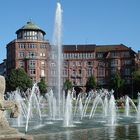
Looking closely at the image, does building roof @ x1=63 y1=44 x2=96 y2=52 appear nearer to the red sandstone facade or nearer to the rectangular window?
the red sandstone facade

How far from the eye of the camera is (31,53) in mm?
132750

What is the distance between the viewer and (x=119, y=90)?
130 metres

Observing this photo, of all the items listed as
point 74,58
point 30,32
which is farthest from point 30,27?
point 74,58

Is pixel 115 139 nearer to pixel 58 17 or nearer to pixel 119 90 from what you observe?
pixel 58 17

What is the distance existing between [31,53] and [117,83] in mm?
28757

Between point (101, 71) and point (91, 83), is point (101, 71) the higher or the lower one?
the higher one

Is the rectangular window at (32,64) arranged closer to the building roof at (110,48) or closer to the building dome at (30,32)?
the building dome at (30,32)

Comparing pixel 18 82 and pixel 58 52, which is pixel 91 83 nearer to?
pixel 18 82

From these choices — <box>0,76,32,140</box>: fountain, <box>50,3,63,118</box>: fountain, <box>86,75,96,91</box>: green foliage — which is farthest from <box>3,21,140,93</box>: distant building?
<box>0,76,32,140</box>: fountain

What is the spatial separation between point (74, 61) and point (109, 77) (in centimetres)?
1296

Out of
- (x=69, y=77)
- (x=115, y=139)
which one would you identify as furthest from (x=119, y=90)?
(x=115, y=139)

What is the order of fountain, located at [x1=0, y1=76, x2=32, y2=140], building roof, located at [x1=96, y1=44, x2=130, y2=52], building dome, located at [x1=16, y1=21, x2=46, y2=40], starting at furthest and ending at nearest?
building roof, located at [x1=96, y1=44, x2=130, y2=52], building dome, located at [x1=16, y1=21, x2=46, y2=40], fountain, located at [x1=0, y1=76, x2=32, y2=140]

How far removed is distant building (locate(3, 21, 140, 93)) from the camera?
133 metres

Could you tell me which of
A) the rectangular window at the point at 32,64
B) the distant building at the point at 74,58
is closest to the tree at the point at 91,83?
the distant building at the point at 74,58
